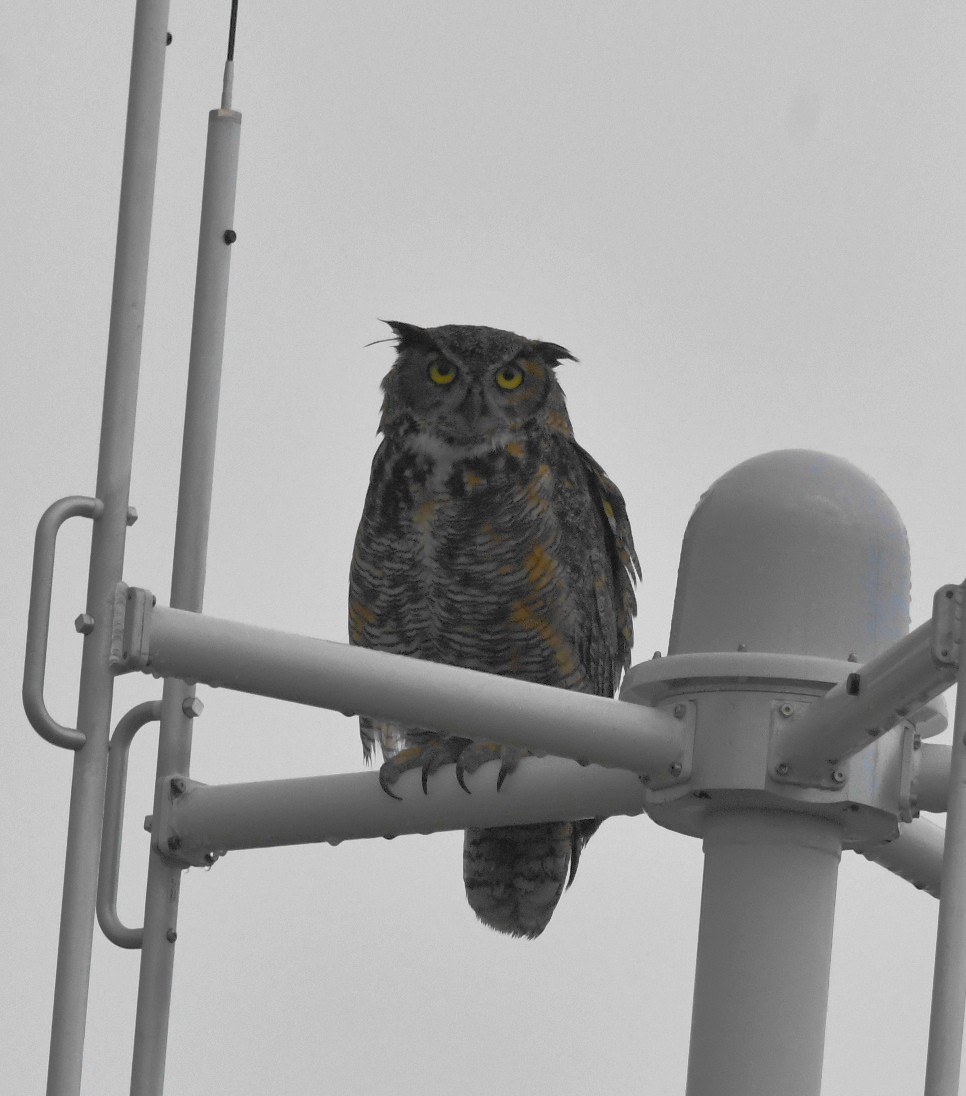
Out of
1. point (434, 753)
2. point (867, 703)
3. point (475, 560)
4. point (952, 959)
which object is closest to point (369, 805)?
point (867, 703)

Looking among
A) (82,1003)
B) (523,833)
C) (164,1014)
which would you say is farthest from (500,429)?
(82,1003)

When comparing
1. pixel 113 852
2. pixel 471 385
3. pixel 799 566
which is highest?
pixel 471 385

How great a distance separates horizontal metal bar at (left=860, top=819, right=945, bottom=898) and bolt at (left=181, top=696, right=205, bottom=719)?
1292 mm

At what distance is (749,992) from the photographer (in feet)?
8.20

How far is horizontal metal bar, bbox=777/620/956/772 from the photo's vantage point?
2150 millimetres

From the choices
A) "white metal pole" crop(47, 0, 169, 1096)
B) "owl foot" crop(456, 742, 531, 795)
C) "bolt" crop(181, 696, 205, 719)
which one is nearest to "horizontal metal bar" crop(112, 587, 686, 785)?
"white metal pole" crop(47, 0, 169, 1096)

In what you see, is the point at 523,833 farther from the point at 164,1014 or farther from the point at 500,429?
the point at 164,1014

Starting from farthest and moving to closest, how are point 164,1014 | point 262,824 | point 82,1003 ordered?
point 164,1014, point 262,824, point 82,1003

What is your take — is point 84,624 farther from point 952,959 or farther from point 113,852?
point 952,959

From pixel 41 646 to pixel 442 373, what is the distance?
8.56 ft

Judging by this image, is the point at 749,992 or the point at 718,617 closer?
the point at 749,992

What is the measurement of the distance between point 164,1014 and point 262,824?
0.45 m

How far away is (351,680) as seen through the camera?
2348mm

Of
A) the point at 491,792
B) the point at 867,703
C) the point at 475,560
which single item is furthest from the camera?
the point at 475,560
